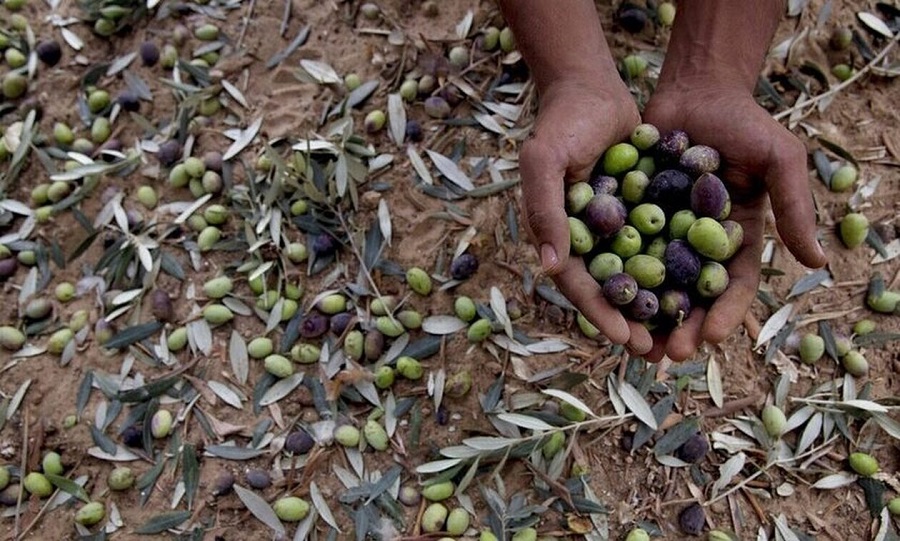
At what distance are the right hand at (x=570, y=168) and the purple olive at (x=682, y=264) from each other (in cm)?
14

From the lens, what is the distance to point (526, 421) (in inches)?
84.6

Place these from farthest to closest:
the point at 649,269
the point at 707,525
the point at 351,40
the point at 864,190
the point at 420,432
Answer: the point at 351,40 → the point at 864,190 → the point at 420,432 → the point at 707,525 → the point at 649,269

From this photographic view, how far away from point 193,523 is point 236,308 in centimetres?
62

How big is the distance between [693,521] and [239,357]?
1318 millimetres

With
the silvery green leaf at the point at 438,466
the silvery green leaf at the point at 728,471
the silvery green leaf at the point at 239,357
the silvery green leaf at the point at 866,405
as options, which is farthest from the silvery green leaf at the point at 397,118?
the silvery green leaf at the point at 866,405

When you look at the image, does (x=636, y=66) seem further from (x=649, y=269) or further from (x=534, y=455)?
(x=534, y=455)

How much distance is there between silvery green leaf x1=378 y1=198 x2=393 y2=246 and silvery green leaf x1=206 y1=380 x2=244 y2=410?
621 mm

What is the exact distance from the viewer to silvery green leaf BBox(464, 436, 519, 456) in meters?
2.14

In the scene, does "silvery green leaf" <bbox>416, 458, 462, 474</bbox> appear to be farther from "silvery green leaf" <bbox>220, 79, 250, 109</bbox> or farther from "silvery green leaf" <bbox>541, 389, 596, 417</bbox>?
"silvery green leaf" <bbox>220, 79, 250, 109</bbox>

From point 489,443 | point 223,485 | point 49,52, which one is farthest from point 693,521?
point 49,52

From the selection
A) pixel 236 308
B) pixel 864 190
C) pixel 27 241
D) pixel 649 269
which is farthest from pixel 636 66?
pixel 27 241

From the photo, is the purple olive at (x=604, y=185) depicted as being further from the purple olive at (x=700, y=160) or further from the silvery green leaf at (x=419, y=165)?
the silvery green leaf at (x=419, y=165)

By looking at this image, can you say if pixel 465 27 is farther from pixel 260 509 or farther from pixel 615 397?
pixel 260 509

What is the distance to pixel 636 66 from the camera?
255cm
